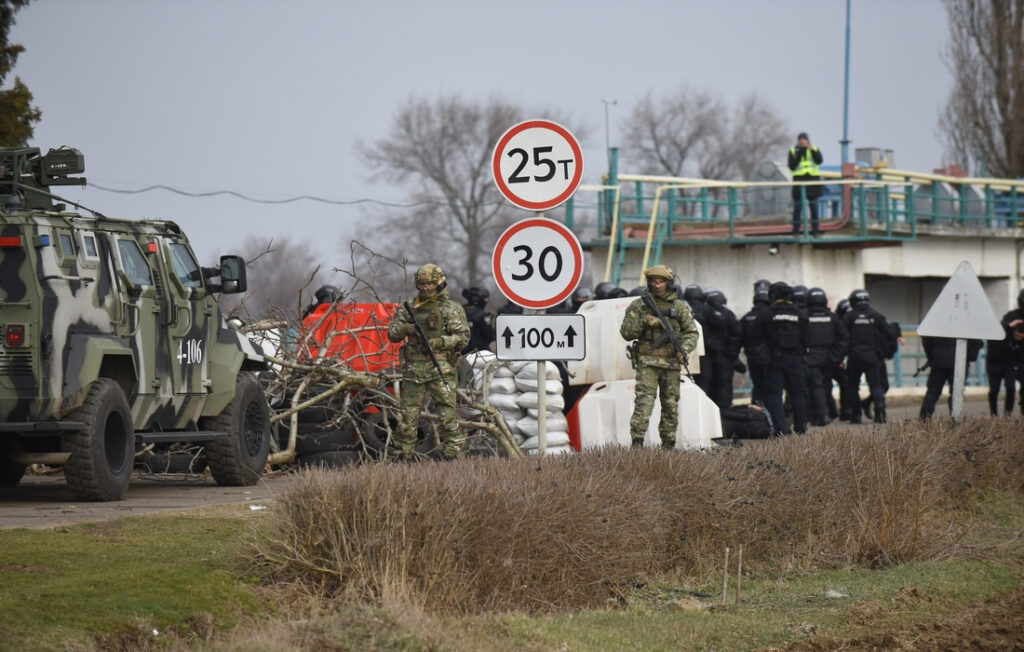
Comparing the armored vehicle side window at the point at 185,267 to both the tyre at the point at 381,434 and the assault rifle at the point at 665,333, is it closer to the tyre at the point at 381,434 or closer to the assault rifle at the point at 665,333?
the tyre at the point at 381,434

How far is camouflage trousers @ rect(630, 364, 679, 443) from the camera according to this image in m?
14.3

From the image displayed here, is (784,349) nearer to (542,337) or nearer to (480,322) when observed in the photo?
(480,322)

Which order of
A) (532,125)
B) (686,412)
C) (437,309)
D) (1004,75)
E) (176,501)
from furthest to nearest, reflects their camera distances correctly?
(1004,75), (686,412), (437,309), (176,501), (532,125)

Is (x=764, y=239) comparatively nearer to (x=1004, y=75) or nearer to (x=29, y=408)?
(x=1004, y=75)

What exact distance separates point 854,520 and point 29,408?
597 centimetres

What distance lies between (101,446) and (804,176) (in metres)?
20.7

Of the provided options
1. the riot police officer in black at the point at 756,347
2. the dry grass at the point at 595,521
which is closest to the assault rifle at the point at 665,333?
the dry grass at the point at 595,521

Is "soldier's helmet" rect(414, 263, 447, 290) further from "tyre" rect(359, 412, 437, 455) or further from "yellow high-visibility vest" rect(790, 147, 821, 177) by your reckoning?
"yellow high-visibility vest" rect(790, 147, 821, 177)

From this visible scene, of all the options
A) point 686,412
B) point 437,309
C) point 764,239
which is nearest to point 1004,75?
point 764,239

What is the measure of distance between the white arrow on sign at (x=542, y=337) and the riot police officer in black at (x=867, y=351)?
13469 millimetres

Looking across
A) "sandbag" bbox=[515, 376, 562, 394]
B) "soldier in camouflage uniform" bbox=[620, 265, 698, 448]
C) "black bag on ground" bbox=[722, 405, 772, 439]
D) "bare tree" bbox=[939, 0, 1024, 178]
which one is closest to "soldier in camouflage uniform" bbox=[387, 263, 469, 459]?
"soldier in camouflage uniform" bbox=[620, 265, 698, 448]

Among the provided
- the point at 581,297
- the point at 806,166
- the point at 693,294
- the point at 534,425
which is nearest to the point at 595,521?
the point at 534,425

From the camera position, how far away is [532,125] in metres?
10.5

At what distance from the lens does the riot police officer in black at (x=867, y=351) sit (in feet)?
76.3
